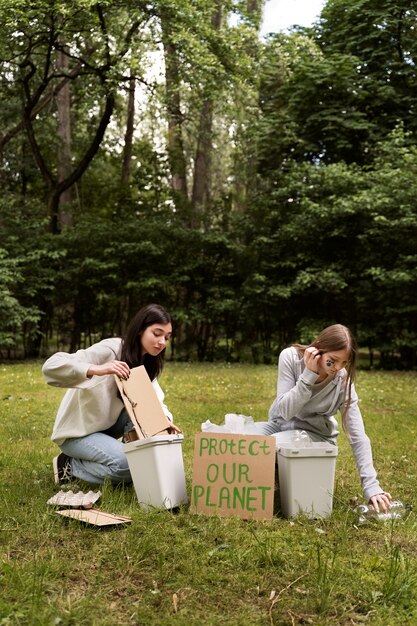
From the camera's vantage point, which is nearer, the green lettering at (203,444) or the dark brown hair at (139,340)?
the green lettering at (203,444)

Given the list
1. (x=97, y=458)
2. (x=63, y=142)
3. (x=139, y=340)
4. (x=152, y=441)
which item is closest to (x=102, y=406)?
(x=97, y=458)

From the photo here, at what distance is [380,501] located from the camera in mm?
3170

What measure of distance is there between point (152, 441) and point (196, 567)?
0.74 m

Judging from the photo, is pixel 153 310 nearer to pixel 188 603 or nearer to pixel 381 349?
pixel 188 603

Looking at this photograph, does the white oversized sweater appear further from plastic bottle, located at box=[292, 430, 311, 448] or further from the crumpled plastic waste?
plastic bottle, located at box=[292, 430, 311, 448]

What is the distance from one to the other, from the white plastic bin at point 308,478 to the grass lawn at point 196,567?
72 mm

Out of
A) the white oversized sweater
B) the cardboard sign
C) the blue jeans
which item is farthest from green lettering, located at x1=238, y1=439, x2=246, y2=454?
the blue jeans

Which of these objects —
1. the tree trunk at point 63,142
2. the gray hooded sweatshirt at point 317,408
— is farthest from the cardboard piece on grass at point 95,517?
the tree trunk at point 63,142

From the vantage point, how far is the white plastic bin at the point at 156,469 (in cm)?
316

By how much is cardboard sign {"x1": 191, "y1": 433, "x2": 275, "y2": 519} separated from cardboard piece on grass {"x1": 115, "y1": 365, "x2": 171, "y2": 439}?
1.05 feet

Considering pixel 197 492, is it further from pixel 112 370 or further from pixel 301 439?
pixel 112 370

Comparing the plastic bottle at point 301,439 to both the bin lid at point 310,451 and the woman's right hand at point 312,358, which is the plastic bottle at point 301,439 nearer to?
the bin lid at point 310,451

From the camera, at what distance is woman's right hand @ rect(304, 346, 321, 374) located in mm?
3234

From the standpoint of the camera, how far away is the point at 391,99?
14266 mm
